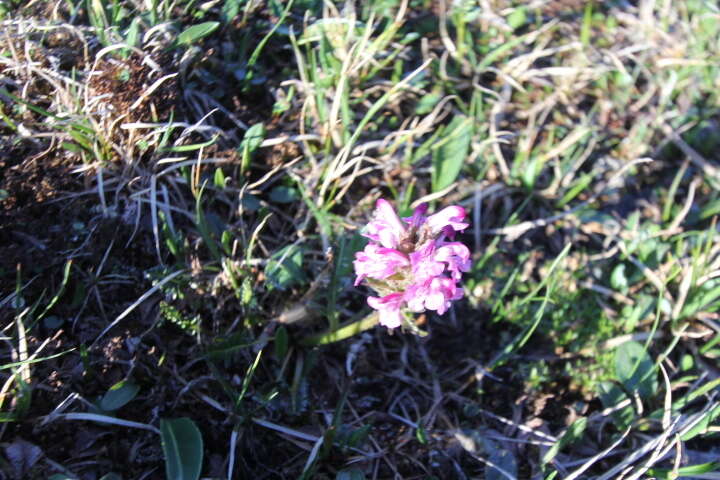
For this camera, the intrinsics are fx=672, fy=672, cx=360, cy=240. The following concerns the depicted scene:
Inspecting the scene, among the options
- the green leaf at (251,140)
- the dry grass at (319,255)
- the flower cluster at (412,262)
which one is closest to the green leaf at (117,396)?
the dry grass at (319,255)

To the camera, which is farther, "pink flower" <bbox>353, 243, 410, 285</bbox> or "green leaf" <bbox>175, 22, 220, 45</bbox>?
"green leaf" <bbox>175, 22, 220, 45</bbox>

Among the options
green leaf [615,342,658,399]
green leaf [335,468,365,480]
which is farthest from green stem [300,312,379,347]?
green leaf [615,342,658,399]

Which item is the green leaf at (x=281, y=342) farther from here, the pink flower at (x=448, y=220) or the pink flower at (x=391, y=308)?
the pink flower at (x=448, y=220)

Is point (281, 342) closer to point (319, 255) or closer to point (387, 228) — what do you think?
point (319, 255)

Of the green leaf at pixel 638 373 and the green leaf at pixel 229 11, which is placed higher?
the green leaf at pixel 229 11

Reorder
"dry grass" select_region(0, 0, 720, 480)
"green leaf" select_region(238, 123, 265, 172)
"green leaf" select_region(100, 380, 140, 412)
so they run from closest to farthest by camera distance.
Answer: "green leaf" select_region(100, 380, 140, 412) < "dry grass" select_region(0, 0, 720, 480) < "green leaf" select_region(238, 123, 265, 172)

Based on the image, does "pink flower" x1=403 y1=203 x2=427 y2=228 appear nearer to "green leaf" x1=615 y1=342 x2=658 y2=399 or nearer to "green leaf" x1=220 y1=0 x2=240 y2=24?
"green leaf" x1=615 y1=342 x2=658 y2=399
